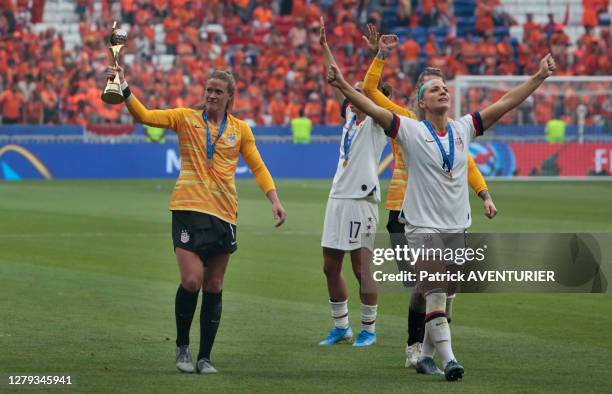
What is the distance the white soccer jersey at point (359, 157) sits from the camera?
34.2 ft

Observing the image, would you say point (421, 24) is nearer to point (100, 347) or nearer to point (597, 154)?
point (597, 154)

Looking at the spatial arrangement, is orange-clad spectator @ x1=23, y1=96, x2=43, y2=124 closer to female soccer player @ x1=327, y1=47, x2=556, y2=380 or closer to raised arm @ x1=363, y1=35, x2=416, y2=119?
raised arm @ x1=363, y1=35, x2=416, y2=119

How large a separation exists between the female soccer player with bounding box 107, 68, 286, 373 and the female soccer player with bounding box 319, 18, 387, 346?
4.24 ft

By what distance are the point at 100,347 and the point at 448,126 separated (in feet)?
10.4

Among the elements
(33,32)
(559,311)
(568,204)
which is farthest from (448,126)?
(33,32)

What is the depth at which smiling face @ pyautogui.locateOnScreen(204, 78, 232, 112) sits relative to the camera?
358 inches

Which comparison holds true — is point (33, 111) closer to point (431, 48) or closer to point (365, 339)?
point (431, 48)

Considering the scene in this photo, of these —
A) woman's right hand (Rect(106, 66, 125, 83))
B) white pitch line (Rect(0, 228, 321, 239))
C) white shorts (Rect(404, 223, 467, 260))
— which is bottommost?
white pitch line (Rect(0, 228, 321, 239))

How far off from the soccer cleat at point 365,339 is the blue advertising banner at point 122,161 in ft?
78.5

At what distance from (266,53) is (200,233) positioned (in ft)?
106

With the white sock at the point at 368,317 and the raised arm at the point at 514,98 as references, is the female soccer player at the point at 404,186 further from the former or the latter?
the white sock at the point at 368,317

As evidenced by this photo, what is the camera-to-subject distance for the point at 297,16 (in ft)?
140

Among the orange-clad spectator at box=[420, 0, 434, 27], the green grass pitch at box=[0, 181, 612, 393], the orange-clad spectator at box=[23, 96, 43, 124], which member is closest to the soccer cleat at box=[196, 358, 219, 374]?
Result: the green grass pitch at box=[0, 181, 612, 393]

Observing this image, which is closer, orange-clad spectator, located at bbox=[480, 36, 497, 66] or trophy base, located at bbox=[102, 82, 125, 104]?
trophy base, located at bbox=[102, 82, 125, 104]
